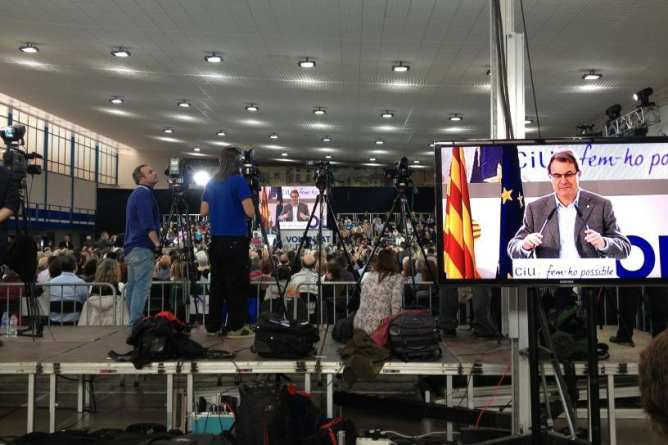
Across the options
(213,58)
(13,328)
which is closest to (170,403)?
(13,328)

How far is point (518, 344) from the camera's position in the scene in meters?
2.86

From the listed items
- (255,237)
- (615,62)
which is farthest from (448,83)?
(255,237)

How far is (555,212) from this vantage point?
244 centimetres

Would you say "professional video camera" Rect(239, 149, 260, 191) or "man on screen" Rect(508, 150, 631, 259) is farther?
"professional video camera" Rect(239, 149, 260, 191)

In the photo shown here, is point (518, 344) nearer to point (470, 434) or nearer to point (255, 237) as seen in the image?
point (470, 434)

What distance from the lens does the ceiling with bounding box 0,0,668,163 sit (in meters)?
7.54

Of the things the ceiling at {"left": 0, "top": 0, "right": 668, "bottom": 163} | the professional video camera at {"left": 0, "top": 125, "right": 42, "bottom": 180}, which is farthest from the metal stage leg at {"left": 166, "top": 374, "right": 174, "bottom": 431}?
the ceiling at {"left": 0, "top": 0, "right": 668, "bottom": 163}

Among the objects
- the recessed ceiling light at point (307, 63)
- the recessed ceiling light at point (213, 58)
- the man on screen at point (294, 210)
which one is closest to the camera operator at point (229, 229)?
the recessed ceiling light at point (213, 58)

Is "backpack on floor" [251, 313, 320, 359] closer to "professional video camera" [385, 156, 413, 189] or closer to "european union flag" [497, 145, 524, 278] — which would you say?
"european union flag" [497, 145, 524, 278]

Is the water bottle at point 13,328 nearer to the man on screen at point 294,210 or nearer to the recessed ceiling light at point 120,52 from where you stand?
the recessed ceiling light at point 120,52

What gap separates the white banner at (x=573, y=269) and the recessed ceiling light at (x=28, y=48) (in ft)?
29.8

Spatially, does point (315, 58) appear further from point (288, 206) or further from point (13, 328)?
point (288, 206)

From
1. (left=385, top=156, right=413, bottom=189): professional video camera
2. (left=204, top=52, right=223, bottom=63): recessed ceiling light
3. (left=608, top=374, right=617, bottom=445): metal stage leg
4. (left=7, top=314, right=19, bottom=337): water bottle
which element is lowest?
(left=608, top=374, right=617, bottom=445): metal stage leg

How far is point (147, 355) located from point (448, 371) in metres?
1.87
